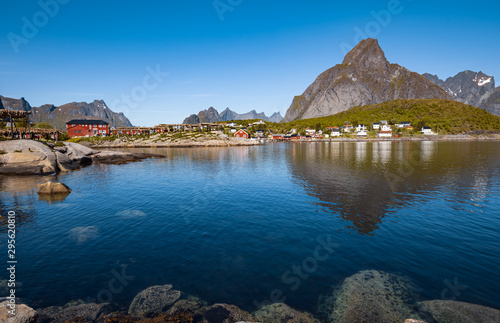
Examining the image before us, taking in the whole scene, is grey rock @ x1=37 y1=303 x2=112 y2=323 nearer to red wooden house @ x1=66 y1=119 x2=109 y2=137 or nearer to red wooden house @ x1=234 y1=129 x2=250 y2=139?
red wooden house @ x1=234 y1=129 x2=250 y2=139

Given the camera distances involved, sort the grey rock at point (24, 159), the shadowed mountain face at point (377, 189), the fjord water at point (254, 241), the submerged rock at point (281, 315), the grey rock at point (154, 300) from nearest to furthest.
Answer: the submerged rock at point (281, 315)
the grey rock at point (154, 300)
the fjord water at point (254, 241)
the shadowed mountain face at point (377, 189)
the grey rock at point (24, 159)

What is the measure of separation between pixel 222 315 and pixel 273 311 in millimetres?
2229

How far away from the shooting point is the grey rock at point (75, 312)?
9.15m

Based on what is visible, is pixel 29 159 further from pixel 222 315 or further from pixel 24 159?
pixel 222 315

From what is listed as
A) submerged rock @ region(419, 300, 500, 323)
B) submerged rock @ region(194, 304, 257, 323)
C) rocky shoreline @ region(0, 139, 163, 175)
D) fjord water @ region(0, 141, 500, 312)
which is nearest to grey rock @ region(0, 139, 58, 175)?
rocky shoreline @ region(0, 139, 163, 175)

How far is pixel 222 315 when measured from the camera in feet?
30.8

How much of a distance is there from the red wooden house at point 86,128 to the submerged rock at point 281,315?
187824 millimetres

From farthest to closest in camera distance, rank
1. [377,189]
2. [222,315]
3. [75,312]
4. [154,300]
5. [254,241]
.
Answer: [377,189], [254,241], [154,300], [75,312], [222,315]

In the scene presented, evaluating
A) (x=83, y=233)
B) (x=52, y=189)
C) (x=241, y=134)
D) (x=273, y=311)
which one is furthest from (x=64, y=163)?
(x=241, y=134)

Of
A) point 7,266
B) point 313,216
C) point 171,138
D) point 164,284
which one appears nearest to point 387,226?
point 313,216

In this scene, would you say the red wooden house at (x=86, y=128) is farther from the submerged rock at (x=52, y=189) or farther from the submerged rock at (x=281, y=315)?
the submerged rock at (x=281, y=315)

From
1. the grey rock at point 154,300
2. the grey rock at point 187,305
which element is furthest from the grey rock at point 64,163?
the grey rock at point 187,305

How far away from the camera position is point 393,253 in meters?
14.5

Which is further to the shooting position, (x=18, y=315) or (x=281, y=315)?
(x=281, y=315)
